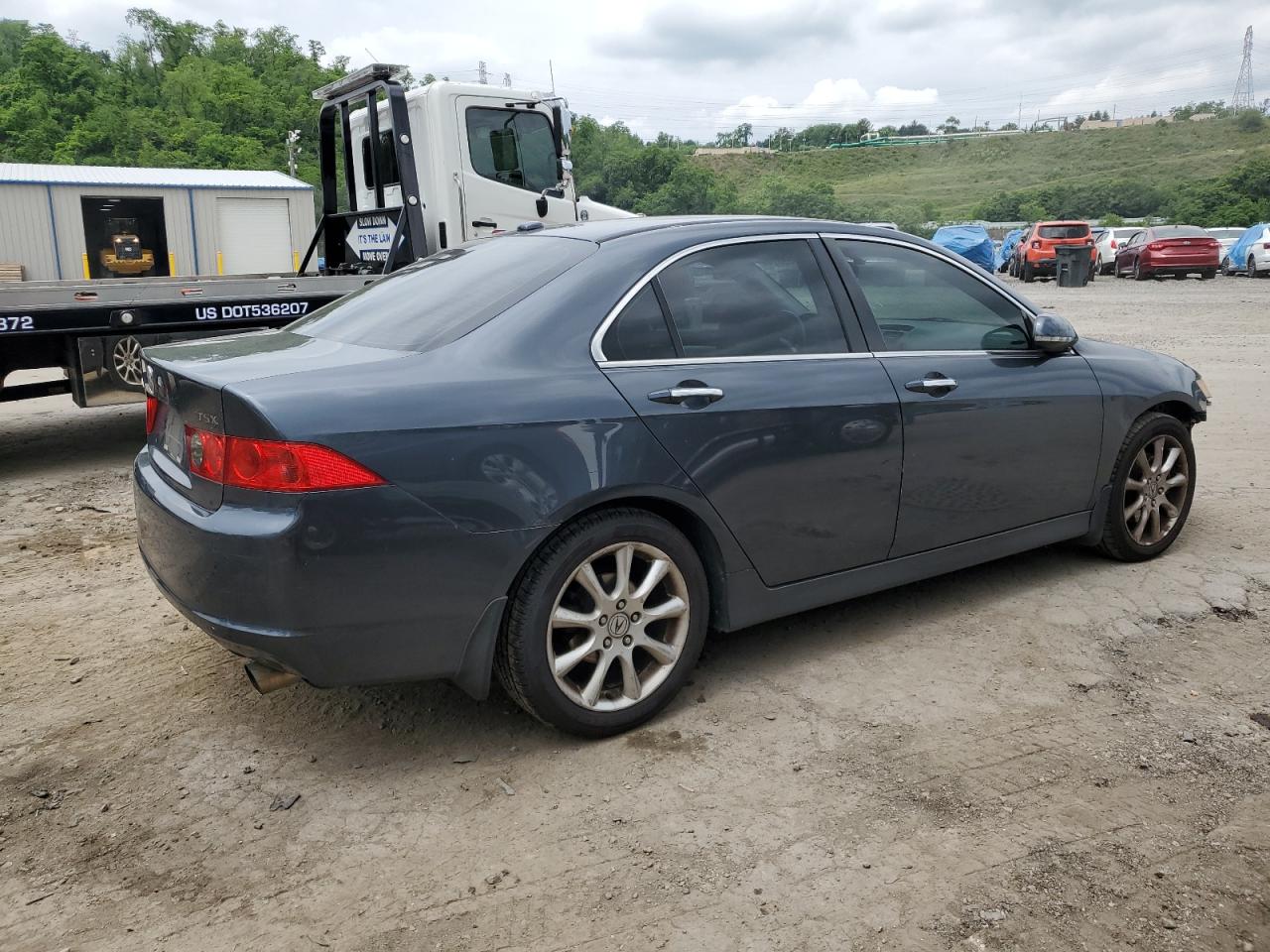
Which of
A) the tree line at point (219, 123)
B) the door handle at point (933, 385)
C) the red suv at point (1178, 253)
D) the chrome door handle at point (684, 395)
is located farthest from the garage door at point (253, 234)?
the chrome door handle at point (684, 395)

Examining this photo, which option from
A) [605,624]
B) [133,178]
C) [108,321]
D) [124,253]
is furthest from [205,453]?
[133,178]

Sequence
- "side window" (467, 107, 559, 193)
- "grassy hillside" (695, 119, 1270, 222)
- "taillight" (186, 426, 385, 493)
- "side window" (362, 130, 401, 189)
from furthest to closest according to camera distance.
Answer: "grassy hillside" (695, 119, 1270, 222) < "side window" (362, 130, 401, 189) < "side window" (467, 107, 559, 193) < "taillight" (186, 426, 385, 493)

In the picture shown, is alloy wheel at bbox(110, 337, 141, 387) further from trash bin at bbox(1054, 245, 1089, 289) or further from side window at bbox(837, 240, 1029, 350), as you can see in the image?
trash bin at bbox(1054, 245, 1089, 289)

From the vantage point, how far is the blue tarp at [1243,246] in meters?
28.1

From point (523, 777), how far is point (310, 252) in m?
8.39

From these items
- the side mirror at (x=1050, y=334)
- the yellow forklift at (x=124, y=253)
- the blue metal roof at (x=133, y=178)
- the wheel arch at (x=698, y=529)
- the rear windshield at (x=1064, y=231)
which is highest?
the blue metal roof at (x=133, y=178)

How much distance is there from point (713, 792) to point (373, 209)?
7.96 m

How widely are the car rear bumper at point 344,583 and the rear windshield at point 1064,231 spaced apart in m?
29.0

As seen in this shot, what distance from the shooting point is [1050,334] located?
446 centimetres

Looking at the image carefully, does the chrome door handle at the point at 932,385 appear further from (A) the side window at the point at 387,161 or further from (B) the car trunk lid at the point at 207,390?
(A) the side window at the point at 387,161

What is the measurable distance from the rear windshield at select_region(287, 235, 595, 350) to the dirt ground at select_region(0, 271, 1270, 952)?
128 cm

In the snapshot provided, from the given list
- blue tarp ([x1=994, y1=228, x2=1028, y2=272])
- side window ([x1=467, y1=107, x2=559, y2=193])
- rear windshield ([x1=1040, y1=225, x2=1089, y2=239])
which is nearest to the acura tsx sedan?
side window ([x1=467, y1=107, x2=559, y2=193])

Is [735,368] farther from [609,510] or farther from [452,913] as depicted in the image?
[452,913]

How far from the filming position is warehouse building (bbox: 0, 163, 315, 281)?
27.7 meters
